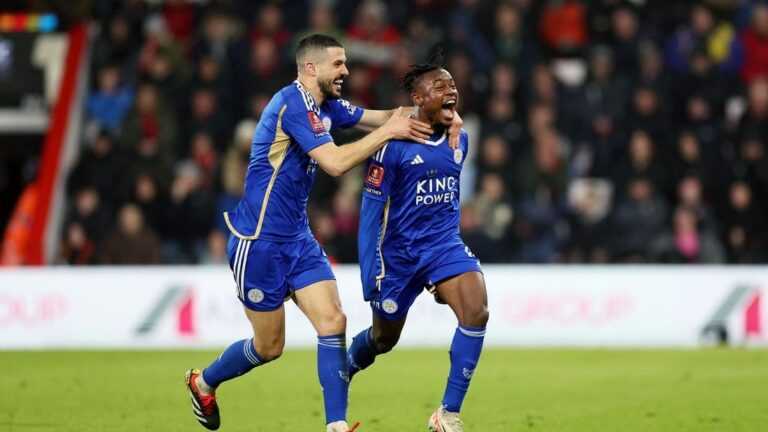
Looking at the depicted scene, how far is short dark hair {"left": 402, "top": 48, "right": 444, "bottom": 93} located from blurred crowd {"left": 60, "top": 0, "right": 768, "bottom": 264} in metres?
7.22

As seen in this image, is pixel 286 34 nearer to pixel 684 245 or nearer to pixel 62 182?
pixel 62 182

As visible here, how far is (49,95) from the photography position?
18031 millimetres

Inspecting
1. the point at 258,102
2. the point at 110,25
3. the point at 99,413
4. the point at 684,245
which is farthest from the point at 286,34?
the point at 99,413

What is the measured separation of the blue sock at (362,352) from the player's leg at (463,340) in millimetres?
812

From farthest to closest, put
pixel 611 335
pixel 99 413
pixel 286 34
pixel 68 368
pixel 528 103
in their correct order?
1. pixel 286 34
2. pixel 528 103
3. pixel 611 335
4. pixel 68 368
5. pixel 99 413

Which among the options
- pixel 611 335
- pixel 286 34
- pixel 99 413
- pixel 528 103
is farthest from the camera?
pixel 286 34

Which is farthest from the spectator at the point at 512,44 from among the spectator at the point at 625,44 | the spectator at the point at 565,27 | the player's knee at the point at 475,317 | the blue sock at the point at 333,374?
the blue sock at the point at 333,374

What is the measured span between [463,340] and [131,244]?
325 inches

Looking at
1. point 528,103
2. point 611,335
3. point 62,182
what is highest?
point 528,103

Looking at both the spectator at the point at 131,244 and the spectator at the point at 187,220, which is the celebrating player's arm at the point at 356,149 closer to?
the spectator at the point at 131,244

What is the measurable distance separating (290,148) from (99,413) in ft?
8.99

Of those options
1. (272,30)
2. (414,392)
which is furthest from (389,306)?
(272,30)

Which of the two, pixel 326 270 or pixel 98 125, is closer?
pixel 326 270

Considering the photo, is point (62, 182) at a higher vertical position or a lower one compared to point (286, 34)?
lower
